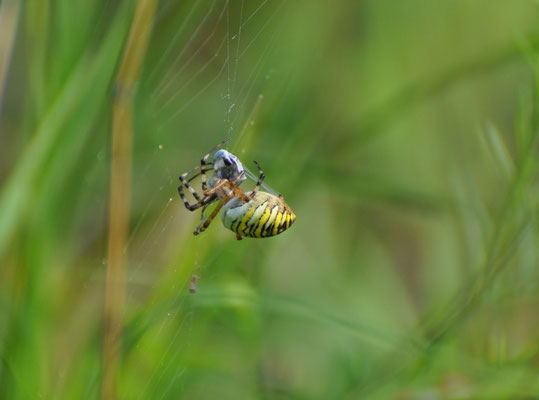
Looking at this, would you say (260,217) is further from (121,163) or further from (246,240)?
(121,163)

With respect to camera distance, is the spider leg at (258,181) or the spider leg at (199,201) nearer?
the spider leg at (258,181)

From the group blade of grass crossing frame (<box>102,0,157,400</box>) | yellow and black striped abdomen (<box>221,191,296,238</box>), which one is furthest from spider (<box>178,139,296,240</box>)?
blade of grass crossing frame (<box>102,0,157,400</box>)

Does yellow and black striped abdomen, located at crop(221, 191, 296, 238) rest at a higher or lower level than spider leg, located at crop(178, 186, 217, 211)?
lower

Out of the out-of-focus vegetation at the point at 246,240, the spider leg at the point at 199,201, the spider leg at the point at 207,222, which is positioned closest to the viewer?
the out-of-focus vegetation at the point at 246,240

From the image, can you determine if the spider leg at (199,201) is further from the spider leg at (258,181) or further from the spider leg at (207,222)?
the spider leg at (258,181)

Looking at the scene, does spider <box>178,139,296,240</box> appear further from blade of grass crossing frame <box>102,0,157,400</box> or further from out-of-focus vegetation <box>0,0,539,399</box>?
blade of grass crossing frame <box>102,0,157,400</box>

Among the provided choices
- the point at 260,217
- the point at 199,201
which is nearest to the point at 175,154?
the point at 199,201

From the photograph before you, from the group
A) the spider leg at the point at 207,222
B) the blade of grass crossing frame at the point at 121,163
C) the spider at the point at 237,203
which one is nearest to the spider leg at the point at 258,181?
the spider at the point at 237,203
